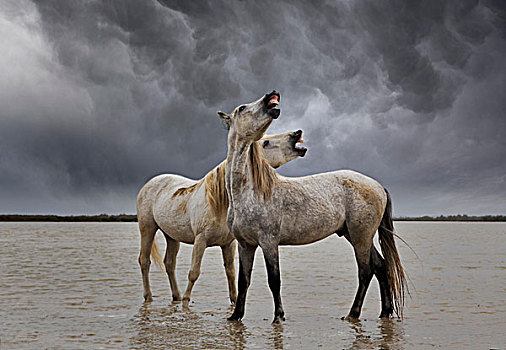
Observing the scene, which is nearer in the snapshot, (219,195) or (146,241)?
(219,195)

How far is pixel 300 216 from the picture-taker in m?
6.23

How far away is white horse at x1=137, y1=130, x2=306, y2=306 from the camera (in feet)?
23.6

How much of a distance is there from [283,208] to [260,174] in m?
0.54

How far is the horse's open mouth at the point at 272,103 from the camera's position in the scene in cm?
588

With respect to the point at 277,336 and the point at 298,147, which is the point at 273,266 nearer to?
the point at 277,336

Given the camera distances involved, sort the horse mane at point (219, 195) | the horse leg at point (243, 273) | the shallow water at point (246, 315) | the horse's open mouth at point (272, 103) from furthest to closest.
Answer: the horse mane at point (219, 195), the horse leg at point (243, 273), the horse's open mouth at point (272, 103), the shallow water at point (246, 315)

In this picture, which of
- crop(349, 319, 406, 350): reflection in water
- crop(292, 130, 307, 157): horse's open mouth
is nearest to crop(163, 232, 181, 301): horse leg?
crop(292, 130, 307, 157): horse's open mouth

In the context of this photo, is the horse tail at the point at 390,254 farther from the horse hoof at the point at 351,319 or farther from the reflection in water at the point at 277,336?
the reflection in water at the point at 277,336

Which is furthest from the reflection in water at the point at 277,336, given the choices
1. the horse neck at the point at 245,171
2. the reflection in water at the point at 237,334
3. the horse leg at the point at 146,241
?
the horse leg at the point at 146,241

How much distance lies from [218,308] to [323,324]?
6.48 feet

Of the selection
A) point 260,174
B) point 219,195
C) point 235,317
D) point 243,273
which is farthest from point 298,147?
point 235,317

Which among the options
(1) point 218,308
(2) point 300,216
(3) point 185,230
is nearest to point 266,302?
(1) point 218,308

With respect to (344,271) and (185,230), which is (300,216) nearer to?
(185,230)

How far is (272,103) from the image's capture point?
5887 mm
